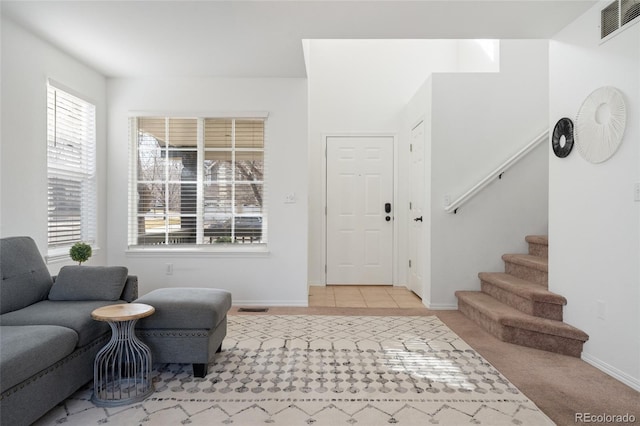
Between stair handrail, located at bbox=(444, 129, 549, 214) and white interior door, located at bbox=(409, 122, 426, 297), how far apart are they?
1.60 ft

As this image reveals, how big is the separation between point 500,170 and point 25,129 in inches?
169

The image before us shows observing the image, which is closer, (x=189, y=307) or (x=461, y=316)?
(x=189, y=307)

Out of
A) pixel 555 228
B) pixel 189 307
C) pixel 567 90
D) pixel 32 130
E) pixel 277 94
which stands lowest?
pixel 189 307

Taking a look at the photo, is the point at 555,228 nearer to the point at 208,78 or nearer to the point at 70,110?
the point at 208,78

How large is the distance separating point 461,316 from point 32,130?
418 cm

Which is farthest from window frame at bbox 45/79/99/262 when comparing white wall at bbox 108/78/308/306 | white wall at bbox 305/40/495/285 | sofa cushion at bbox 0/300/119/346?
white wall at bbox 305/40/495/285

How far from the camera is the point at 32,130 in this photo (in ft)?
10.8

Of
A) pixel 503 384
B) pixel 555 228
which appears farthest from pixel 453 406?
pixel 555 228

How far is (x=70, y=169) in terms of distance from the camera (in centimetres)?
388

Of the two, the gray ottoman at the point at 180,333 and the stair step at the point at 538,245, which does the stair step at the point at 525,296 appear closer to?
the stair step at the point at 538,245

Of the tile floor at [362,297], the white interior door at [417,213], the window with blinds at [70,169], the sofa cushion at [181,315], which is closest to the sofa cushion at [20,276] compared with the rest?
the sofa cushion at [181,315]

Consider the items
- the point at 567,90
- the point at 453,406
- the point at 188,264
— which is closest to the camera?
→ the point at 453,406

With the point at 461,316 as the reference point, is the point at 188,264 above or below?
above

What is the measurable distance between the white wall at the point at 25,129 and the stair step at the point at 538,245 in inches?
179
